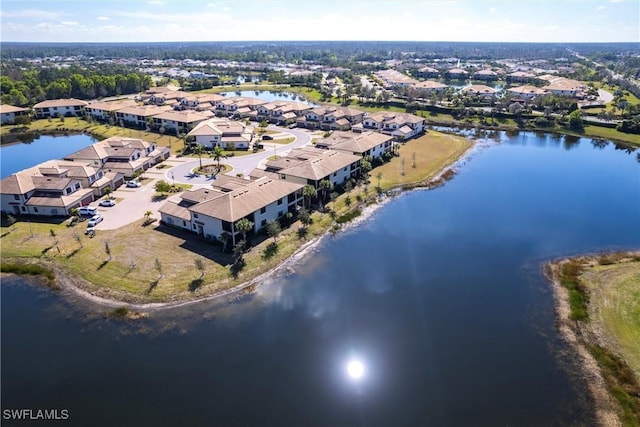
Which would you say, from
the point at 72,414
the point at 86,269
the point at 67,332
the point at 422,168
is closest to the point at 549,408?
the point at 72,414

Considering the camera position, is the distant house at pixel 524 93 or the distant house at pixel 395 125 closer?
the distant house at pixel 395 125

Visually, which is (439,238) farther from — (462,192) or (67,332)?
(67,332)

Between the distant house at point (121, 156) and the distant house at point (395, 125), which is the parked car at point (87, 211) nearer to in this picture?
the distant house at point (121, 156)

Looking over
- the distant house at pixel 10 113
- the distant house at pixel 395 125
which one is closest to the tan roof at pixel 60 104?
the distant house at pixel 10 113

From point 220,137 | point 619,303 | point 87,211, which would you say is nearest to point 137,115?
point 220,137

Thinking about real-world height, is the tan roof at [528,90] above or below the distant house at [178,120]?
above

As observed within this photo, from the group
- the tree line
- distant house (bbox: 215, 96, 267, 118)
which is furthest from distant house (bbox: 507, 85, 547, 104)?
the tree line
